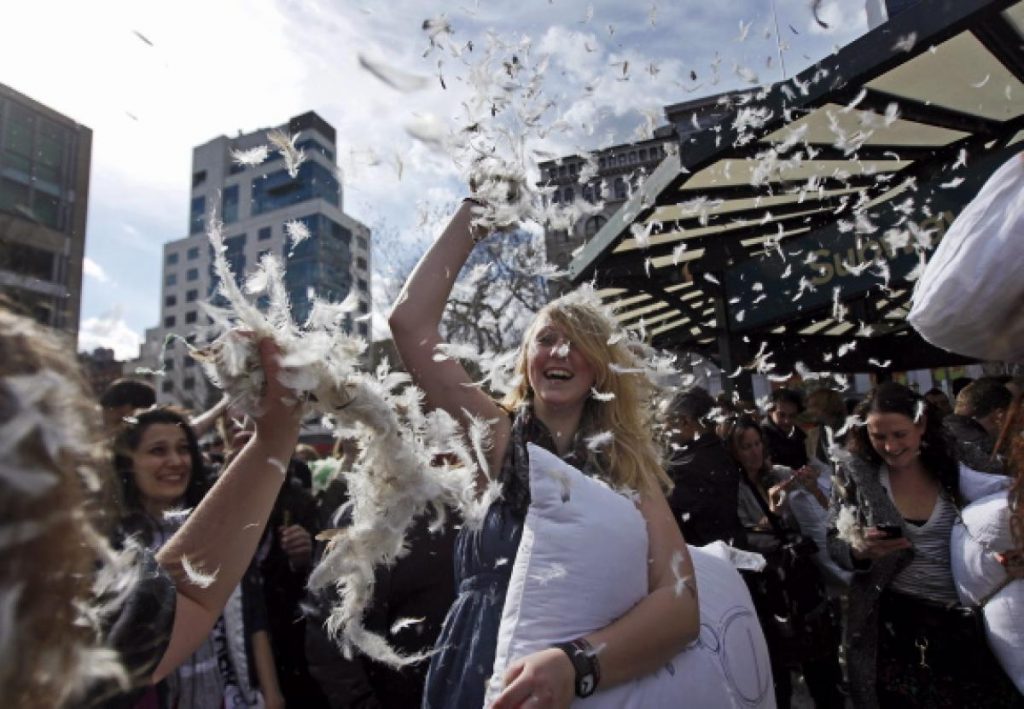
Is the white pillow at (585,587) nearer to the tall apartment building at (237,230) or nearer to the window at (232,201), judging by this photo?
the tall apartment building at (237,230)

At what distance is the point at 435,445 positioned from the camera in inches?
67.7

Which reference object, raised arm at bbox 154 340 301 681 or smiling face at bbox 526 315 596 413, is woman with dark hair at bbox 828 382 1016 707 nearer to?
smiling face at bbox 526 315 596 413

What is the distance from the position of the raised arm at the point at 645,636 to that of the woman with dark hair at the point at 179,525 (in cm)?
148

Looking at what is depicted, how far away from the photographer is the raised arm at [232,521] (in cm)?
119

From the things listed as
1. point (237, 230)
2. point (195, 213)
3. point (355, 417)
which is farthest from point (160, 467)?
point (195, 213)

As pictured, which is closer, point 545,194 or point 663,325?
point 545,194

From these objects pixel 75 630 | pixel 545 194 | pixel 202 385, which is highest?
pixel 202 385

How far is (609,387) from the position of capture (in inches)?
75.7

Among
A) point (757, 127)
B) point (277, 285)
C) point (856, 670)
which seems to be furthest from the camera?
point (757, 127)

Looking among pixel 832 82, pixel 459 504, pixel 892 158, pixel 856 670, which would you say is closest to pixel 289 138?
pixel 459 504

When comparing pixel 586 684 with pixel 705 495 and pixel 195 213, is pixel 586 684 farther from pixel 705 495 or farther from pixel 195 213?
pixel 195 213

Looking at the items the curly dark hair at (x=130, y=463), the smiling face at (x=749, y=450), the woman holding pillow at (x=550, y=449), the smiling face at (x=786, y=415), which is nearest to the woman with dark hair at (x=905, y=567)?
the smiling face at (x=749, y=450)

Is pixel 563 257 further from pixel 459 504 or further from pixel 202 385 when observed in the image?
pixel 459 504

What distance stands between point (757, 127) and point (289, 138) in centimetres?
360
